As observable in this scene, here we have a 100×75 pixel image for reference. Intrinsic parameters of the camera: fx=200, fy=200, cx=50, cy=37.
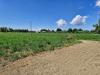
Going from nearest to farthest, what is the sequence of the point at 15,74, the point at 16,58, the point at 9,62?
the point at 15,74, the point at 9,62, the point at 16,58

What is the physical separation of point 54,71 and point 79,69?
1.03 metres

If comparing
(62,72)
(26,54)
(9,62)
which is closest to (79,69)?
(62,72)

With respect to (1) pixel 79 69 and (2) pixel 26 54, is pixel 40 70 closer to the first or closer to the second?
(1) pixel 79 69

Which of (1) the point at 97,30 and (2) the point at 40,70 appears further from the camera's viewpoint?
(1) the point at 97,30

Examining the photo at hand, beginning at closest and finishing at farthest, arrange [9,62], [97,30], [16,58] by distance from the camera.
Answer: [9,62] < [16,58] < [97,30]

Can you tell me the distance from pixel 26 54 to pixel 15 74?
4.52m

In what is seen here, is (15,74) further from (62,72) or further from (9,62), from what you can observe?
(9,62)

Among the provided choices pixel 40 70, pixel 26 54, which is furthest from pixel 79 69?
pixel 26 54

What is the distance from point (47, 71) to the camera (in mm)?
7250

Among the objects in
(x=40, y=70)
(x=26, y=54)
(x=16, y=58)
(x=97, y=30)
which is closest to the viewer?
(x=40, y=70)

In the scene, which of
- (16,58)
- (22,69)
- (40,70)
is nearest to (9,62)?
(16,58)

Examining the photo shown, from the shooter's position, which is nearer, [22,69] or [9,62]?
[22,69]

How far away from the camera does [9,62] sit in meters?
9.12

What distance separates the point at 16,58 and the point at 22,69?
2.52 m
